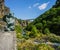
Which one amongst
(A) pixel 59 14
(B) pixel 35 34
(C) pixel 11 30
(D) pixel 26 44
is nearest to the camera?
(C) pixel 11 30

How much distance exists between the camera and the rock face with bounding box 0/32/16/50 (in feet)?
35.1

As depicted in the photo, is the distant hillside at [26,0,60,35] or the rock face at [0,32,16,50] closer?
the rock face at [0,32,16,50]

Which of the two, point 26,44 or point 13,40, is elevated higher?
point 13,40

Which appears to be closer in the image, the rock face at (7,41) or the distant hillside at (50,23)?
the rock face at (7,41)

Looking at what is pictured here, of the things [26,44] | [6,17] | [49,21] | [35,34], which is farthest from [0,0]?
[6,17]

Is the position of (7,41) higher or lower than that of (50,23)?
higher

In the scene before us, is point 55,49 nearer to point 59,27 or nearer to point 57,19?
point 59,27

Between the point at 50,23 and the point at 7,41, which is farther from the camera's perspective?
the point at 50,23

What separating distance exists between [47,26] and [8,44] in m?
33.4

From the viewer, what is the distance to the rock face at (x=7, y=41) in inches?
421

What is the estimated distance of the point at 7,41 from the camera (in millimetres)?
10812

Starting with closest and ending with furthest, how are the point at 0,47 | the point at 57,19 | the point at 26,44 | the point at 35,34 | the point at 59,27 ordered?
the point at 0,47
the point at 26,44
the point at 35,34
the point at 59,27
the point at 57,19

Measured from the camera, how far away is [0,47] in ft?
35.1

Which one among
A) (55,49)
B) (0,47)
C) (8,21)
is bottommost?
(55,49)
